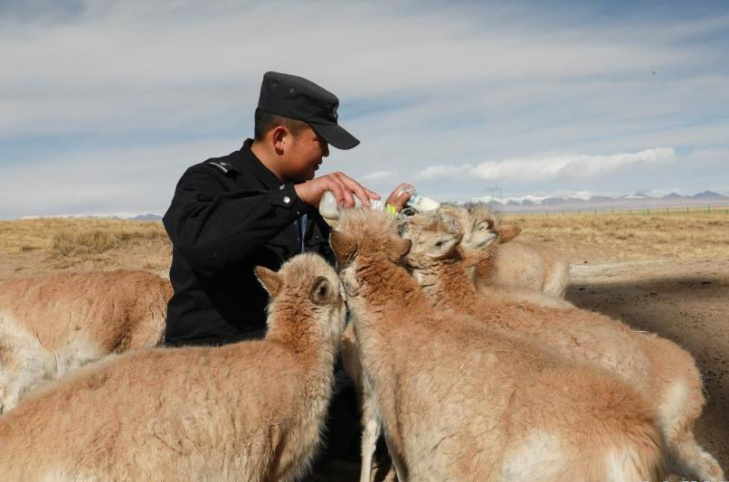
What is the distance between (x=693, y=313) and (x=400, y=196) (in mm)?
7136

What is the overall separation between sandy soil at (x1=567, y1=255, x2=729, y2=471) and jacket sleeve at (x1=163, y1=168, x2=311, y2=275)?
4.79 metres

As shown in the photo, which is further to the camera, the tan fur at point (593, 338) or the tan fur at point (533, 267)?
the tan fur at point (533, 267)

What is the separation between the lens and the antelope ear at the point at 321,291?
18.2 feet

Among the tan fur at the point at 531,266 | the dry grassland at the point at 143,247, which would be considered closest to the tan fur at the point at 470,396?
the tan fur at the point at 531,266

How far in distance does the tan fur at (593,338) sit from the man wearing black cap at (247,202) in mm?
718

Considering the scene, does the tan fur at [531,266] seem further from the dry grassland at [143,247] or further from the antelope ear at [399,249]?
the dry grassland at [143,247]

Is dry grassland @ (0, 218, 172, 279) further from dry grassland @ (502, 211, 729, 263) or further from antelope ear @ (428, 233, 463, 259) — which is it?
antelope ear @ (428, 233, 463, 259)

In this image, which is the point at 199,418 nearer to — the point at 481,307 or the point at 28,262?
the point at 481,307

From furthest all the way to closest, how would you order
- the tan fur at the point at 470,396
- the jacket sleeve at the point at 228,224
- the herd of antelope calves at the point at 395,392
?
the jacket sleeve at the point at 228,224 < the herd of antelope calves at the point at 395,392 < the tan fur at the point at 470,396

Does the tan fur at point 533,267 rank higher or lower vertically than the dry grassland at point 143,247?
higher

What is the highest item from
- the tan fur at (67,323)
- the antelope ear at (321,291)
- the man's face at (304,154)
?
the man's face at (304,154)

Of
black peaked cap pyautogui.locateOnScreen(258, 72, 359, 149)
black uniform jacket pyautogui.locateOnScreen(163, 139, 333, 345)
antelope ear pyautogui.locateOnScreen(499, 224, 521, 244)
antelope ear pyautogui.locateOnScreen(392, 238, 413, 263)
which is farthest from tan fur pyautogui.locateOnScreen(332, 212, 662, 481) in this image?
antelope ear pyautogui.locateOnScreen(499, 224, 521, 244)

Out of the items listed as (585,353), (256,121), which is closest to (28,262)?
(256,121)

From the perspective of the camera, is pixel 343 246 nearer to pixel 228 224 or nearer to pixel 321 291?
pixel 321 291
